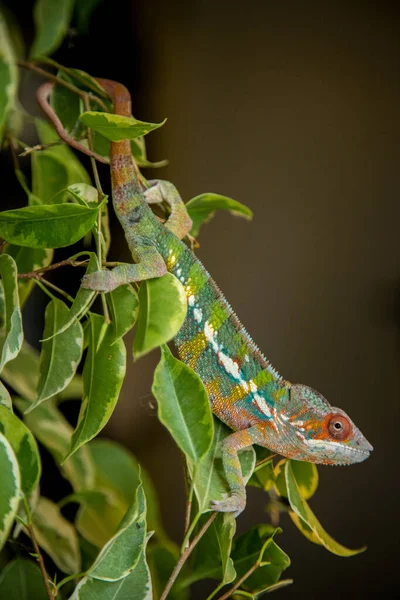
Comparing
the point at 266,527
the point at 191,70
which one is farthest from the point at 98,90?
the point at 191,70

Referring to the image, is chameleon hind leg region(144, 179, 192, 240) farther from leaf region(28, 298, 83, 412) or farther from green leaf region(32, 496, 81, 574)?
green leaf region(32, 496, 81, 574)

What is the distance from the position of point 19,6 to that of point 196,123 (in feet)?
2.42

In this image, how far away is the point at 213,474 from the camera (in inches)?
34.4

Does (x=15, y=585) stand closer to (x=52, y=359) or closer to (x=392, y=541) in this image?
(x=52, y=359)

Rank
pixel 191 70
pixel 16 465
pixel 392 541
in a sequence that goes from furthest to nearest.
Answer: pixel 191 70
pixel 392 541
pixel 16 465

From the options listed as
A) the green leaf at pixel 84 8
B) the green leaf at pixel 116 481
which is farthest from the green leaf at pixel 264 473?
the green leaf at pixel 84 8

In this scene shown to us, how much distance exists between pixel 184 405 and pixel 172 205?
1.46 ft

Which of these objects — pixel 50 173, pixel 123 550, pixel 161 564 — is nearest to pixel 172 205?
pixel 50 173

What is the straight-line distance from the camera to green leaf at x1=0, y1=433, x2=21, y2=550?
2.33 ft

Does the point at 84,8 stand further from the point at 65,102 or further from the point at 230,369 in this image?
the point at 230,369

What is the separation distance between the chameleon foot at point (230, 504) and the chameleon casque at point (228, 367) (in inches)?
4.7

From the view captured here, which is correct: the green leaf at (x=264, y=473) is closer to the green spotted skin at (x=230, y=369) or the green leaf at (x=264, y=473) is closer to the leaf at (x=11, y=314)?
the green spotted skin at (x=230, y=369)

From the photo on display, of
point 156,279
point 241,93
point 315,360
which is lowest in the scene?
point 315,360

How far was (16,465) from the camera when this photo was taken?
2.34 feet
